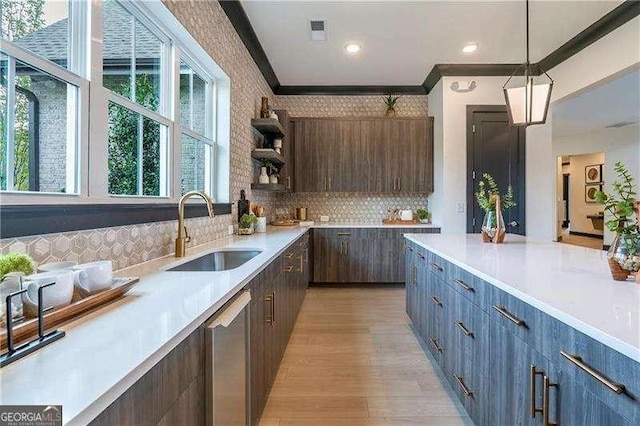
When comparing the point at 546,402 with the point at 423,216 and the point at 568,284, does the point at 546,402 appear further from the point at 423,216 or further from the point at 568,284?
the point at 423,216

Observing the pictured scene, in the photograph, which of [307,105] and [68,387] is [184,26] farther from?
[307,105]

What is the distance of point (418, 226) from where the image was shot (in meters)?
4.80

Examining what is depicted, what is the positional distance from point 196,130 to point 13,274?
223cm

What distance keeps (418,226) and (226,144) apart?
285cm

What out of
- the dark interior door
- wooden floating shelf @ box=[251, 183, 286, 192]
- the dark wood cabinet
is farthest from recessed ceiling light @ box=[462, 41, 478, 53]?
wooden floating shelf @ box=[251, 183, 286, 192]

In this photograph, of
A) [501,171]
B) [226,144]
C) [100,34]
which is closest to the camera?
[100,34]

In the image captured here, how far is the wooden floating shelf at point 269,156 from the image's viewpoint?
160 inches

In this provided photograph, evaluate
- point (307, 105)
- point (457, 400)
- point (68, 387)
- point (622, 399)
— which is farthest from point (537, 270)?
point (307, 105)

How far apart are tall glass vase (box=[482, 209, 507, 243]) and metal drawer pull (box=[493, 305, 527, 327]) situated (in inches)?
49.6

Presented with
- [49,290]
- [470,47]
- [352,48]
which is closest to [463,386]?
[49,290]

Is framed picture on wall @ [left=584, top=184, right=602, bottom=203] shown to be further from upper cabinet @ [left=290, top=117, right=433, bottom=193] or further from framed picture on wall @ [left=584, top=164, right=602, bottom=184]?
upper cabinet @ [left=290, top=117, right=433, bottom=193]

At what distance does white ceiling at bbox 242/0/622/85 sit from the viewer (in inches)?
123

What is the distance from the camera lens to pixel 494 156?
462 cm

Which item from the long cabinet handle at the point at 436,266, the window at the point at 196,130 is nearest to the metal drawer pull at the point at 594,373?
the long cabinet handle at the point at 436,266
